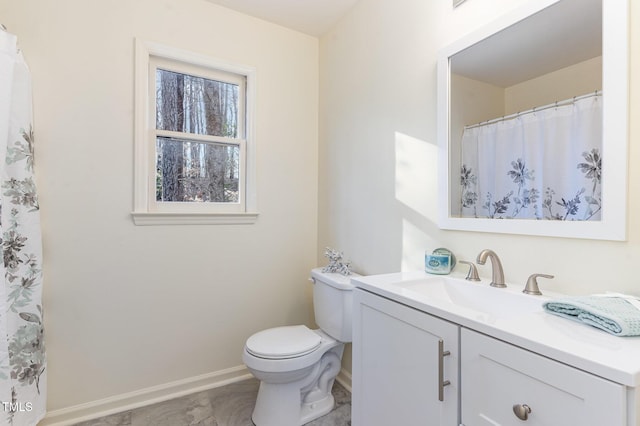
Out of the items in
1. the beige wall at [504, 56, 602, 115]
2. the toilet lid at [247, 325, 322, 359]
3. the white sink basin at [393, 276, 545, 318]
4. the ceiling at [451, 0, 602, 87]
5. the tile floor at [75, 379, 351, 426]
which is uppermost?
the ceiling at [451, 0, 602, 87]

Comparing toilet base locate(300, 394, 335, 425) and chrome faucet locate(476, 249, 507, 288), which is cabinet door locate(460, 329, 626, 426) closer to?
chrome faucet locate(476, 249, 507, 288)

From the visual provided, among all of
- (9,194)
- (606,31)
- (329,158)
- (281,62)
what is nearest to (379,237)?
(329,158)

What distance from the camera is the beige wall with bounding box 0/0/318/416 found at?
64.0 inches

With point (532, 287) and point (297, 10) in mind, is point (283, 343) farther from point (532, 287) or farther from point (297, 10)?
point (297, 10)

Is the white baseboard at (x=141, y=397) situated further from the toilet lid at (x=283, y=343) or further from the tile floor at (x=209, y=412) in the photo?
the toilet lid at (x=283, y=343)

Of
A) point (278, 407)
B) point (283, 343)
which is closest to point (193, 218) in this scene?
point (283, 343)

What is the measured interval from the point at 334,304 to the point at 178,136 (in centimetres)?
137

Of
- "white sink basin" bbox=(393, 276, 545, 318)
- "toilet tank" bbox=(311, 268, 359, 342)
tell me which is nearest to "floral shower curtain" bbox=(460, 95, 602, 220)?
"white sink basin" bbox=(393, 276, 545, 318)

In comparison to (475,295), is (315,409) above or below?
below

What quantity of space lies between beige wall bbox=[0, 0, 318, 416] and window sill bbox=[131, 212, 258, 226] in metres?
0.04

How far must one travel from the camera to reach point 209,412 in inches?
69.3

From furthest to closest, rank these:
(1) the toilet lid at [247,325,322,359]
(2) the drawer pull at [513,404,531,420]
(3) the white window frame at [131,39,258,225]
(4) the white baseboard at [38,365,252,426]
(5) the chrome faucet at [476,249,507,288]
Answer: (3) the white window frame at [131,39,258,225] < (4) the white baseboard at [38,365,252,426] < (1) the toilet lid at [247,325,322,359] < (5) the chrome faucet at [476,249,507,288] < (2) the drawer pull at [513,404,531,420]

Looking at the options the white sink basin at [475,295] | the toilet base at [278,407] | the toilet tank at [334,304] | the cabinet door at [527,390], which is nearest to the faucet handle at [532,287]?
the white sink basin at [475,295]

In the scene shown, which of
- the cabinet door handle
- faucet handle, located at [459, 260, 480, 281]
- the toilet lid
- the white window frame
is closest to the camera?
the cabinet door handle
